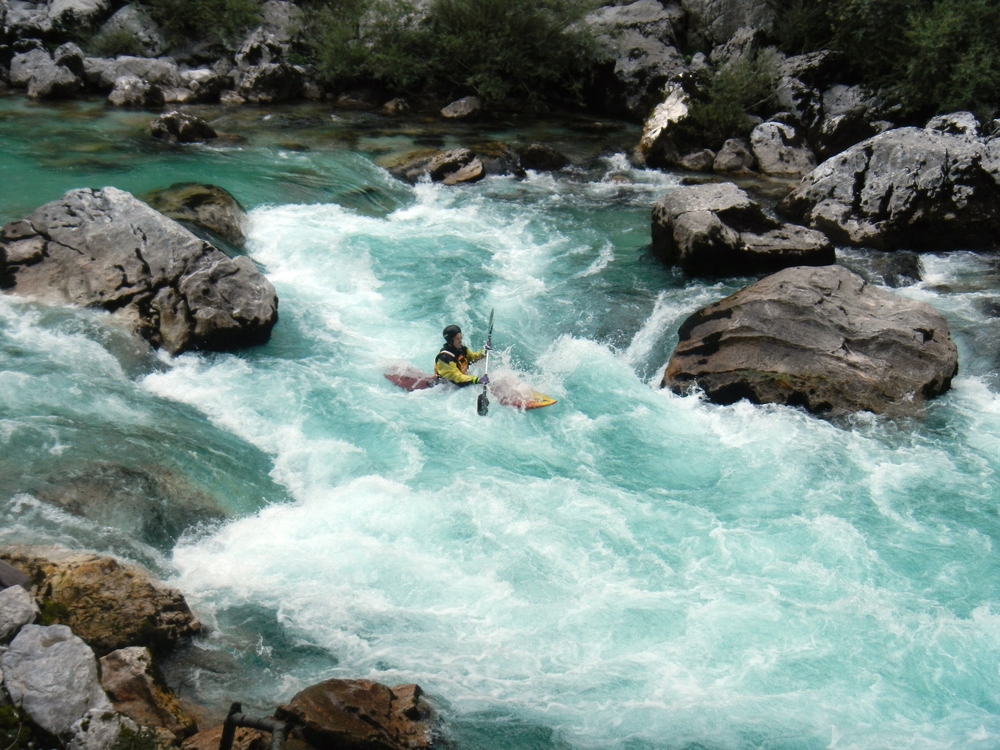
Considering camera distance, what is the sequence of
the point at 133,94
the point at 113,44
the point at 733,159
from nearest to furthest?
the point at 733,159, the point at 133,94, the point at 113,44

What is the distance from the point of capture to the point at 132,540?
634 cm

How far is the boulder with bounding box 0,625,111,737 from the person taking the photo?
4.42 m

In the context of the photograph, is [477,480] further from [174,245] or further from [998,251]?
[998,251]

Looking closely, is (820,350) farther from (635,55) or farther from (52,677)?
(635,55)

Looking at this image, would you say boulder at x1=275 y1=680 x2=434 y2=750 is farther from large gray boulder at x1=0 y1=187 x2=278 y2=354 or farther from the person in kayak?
large gray boulder at x1=0 y1=187 x2=278 y2=354

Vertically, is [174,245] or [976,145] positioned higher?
[976,145]

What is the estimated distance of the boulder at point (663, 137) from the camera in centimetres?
1634

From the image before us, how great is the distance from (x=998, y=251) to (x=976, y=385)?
13.1 feet

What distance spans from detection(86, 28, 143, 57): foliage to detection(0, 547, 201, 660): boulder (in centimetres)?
1793

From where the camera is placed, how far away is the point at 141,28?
68.2 ft

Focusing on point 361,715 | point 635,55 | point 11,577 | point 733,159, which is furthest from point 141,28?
point 361,715

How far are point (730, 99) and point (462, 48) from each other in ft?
19.5

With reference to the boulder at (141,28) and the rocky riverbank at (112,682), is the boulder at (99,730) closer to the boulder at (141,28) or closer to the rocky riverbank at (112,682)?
the rocky riverbank at (112,682)

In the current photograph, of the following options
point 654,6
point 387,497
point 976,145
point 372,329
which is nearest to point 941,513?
point 387,497
